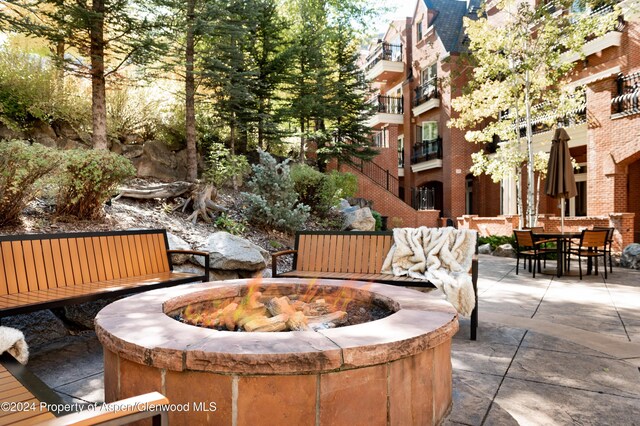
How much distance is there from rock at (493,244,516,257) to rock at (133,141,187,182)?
395 inches

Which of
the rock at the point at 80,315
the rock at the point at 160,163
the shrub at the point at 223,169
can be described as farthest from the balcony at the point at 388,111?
the rock at the point at 80,315

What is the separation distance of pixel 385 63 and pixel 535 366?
77.4ft

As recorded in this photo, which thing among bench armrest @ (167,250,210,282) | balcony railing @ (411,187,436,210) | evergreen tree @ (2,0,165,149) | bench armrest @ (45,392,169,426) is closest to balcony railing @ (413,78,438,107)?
balcony railing @ (411,187,436,210)

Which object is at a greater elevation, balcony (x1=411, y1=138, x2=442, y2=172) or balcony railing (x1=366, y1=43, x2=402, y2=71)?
balcony railing (x1=366, y1=43, x2=402, y2=71)

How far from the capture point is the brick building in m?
11.6

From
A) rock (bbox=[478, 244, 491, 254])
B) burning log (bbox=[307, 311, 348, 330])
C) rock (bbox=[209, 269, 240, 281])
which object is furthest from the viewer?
rock (bbox=[478, 244, 491, 254])

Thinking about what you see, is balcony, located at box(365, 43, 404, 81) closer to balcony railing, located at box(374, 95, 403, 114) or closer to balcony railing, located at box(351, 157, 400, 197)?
balcony railing, located at box(374, 95, 403, 114)

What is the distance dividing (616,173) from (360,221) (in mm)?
7444

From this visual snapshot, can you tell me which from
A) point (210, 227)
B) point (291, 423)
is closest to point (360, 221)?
point (210, 227)

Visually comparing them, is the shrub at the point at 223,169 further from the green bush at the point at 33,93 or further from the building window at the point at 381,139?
the building window at the point at 381,139

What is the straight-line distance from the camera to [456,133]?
1981 cm

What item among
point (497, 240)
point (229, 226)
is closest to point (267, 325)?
point (229, 226)

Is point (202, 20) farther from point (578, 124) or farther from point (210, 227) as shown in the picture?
point (578, 124)

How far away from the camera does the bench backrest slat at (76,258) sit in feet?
12.4
